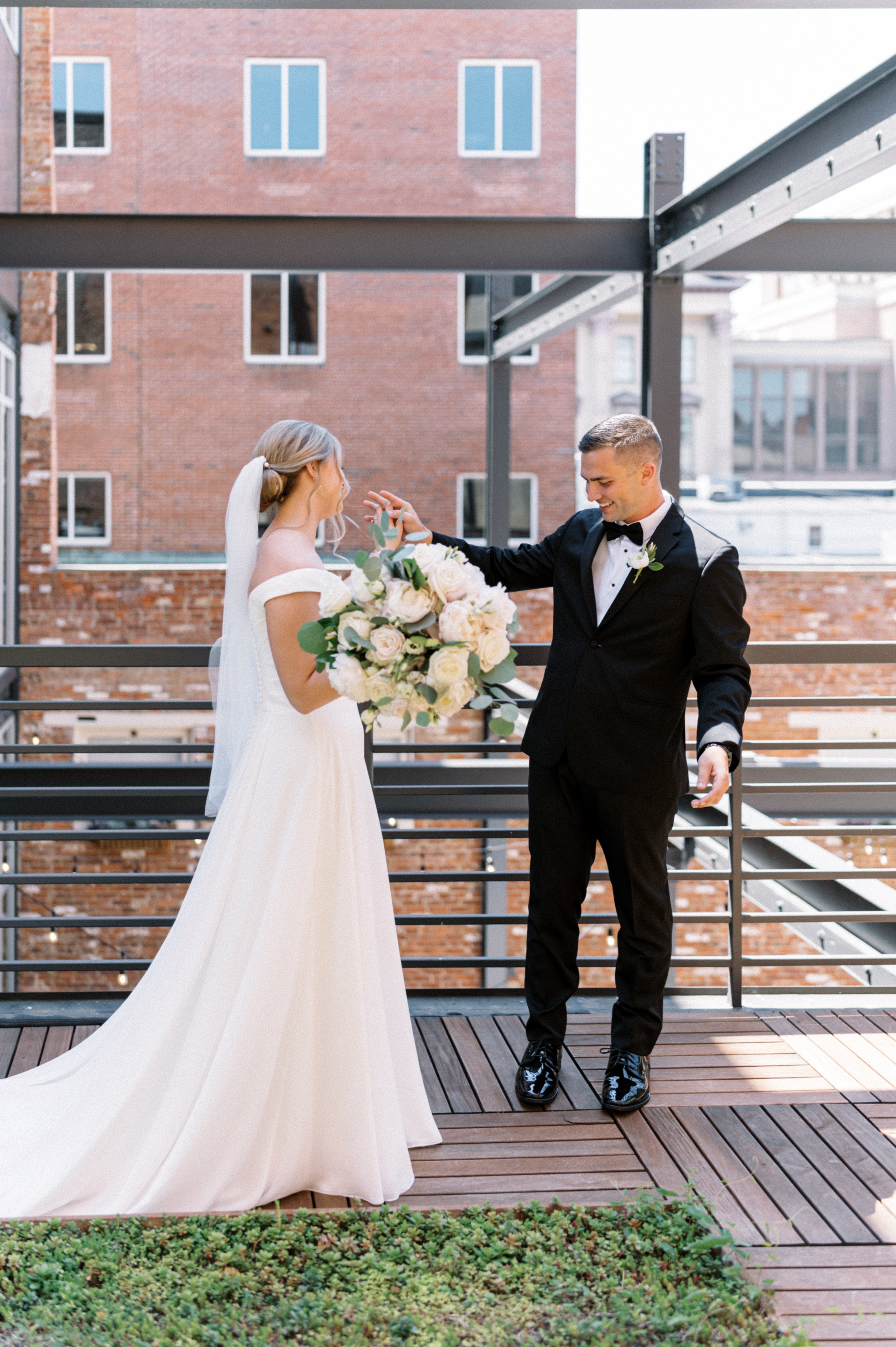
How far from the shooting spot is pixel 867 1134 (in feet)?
9.66

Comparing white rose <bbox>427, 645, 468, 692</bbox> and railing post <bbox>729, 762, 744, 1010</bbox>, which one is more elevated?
white rose <bbox>427, 645, 468, 692</bbox>

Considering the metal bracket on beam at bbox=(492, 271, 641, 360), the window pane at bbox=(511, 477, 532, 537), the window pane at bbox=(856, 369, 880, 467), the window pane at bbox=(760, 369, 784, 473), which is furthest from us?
the window pane at bbox=(856, 369, 880, 467)

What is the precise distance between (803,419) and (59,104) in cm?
2755

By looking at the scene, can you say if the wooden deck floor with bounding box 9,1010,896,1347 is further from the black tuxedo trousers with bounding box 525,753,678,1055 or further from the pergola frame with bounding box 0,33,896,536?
the pergola frame with bounding box 0,33,896,536

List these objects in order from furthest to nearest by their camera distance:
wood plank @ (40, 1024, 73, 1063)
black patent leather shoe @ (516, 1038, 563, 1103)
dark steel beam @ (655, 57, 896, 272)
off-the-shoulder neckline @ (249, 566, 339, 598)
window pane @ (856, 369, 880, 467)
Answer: window pane @ (856, 369, 880, 467)
dark steel beam @ (655, 57, 896, 272)
wood plank @ (40, 1024, 73, 1063)
black patent leather shoe @ (516, 1038, 563, 1103)
off-the-shoulder neckline @ (249, 566, 339, 598)

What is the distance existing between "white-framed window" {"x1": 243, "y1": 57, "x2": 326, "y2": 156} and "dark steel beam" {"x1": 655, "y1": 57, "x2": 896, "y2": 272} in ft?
42.1

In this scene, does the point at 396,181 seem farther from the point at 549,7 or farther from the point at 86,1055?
the point at 86,1055

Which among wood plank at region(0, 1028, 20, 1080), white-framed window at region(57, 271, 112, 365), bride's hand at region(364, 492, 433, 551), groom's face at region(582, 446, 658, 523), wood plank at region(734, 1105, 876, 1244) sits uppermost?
white-framed window at region(57, 271, 112, 365)

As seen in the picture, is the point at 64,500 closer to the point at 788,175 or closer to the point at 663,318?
the point at 663,318

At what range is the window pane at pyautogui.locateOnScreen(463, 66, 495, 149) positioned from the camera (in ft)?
55.1

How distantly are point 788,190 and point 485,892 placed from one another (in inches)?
362

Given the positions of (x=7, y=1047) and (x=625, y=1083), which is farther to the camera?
(x=7, y=1047)

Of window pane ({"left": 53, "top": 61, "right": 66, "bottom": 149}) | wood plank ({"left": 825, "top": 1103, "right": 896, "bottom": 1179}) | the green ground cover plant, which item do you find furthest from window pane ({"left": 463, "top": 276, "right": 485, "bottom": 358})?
the green ground cover plant

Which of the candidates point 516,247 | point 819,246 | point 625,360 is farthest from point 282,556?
point 625,360
